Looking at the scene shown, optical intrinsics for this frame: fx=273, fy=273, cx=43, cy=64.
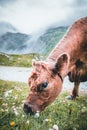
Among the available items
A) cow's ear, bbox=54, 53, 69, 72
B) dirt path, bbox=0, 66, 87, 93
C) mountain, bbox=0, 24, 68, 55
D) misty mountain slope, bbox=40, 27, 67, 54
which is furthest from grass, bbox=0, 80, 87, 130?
misty mountain slope, bbox=40, 27, 67, 54

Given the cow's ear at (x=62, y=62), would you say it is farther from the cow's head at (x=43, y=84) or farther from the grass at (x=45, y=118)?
the grass at (x=45, y=118)

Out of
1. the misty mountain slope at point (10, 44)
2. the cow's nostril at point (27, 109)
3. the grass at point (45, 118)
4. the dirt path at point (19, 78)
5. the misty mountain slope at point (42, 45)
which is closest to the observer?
the grass at point (45, 118)

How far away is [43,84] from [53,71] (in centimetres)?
32

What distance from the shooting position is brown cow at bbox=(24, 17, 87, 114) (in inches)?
137

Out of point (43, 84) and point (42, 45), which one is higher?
point (42, 45)

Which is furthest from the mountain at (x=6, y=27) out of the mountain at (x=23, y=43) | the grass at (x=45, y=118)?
the grass at (x=45, y=118)

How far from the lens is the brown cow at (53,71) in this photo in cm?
347

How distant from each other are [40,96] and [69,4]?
4483mm

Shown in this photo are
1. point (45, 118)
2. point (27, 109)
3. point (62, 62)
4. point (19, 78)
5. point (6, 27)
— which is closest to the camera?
point (27, 109)

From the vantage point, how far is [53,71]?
3756mm

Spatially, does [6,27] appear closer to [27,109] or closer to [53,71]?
[53,71]

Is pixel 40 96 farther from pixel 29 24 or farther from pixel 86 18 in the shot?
pixel 29 24

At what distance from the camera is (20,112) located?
358 cm

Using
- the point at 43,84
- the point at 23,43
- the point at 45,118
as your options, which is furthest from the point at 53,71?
the point at 23,43
